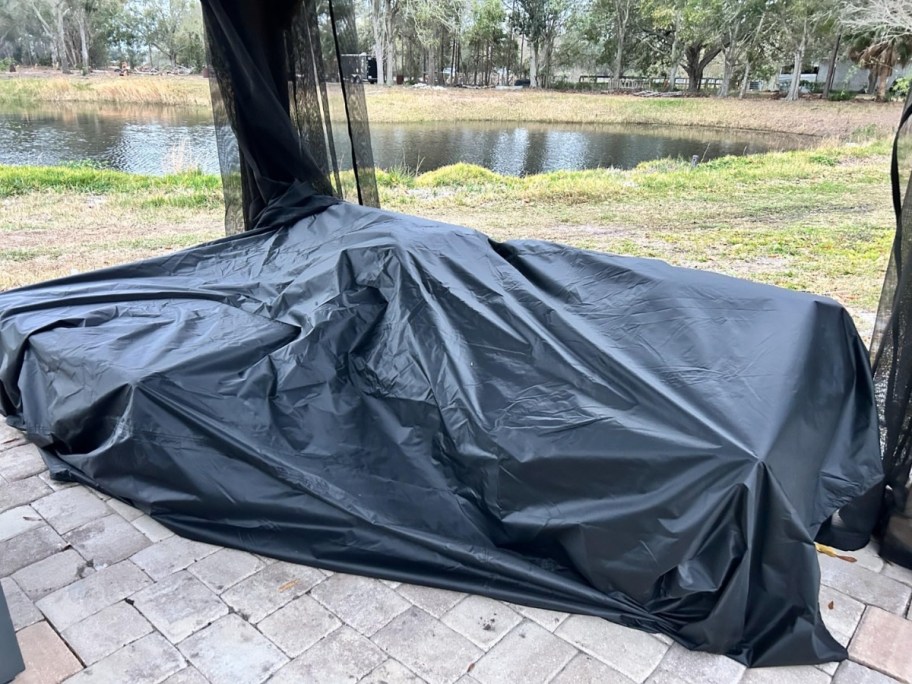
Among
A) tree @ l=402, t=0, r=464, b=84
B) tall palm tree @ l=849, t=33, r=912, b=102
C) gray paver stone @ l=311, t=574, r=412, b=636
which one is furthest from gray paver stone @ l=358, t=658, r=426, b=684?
tree @ l=402, t=0, r=464, b=84

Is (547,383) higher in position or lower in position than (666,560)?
higher

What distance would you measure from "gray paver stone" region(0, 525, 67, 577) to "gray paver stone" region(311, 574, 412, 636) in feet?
2.46

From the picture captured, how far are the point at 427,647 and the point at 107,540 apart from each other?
959 millimetres

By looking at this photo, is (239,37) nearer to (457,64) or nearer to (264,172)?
(264,172)

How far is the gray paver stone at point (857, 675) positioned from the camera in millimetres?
1418

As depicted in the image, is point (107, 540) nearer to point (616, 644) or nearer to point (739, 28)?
point (616, 644)

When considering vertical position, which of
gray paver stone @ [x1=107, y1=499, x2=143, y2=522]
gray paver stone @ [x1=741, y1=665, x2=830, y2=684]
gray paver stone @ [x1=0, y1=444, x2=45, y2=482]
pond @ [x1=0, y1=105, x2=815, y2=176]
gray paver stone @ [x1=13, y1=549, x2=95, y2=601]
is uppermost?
pond @ [x1=0, y1=105, x2=815, y2=176]

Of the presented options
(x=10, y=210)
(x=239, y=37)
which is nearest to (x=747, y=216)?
(x=239, y=37)

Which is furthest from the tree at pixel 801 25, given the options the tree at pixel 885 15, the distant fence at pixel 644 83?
the distant fence at pixel 644 83

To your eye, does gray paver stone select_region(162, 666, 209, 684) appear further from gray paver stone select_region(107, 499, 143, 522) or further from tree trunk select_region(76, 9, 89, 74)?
tree trunk select_region(76, 9, 89, 74)

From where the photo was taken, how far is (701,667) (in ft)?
4.77

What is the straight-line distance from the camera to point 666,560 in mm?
1484

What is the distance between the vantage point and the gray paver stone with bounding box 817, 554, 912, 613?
1661mm

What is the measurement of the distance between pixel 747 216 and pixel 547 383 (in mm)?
5655
